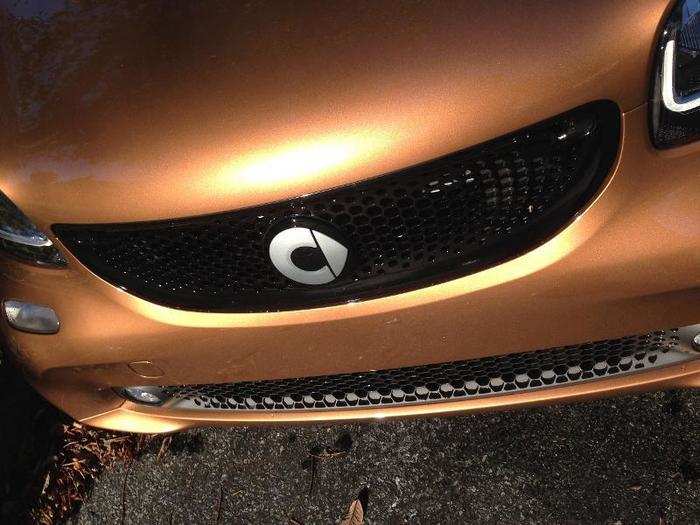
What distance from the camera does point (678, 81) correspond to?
1143 mm

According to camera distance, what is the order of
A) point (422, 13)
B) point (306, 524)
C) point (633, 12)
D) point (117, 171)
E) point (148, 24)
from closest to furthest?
point (633, 12), point (422, 13), point (117, 171), point (148, 24), point (306, 524)

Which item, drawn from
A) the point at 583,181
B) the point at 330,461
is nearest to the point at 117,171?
the point at 583,181

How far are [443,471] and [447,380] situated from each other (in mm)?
501

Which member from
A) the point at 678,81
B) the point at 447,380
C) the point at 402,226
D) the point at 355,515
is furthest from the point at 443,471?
the point at 678,81

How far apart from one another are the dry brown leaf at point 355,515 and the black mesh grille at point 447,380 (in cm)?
45

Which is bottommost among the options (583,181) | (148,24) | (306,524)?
(306,524)

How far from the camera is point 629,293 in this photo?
1.27 metres

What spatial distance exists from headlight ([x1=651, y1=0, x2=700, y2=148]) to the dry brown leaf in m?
1.44

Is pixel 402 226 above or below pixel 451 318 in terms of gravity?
above

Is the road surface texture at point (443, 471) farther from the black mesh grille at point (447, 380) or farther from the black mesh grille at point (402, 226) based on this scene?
the black mesh grille at point (402, 226)

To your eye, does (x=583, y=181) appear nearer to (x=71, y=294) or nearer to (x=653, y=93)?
(x=653, y=93)

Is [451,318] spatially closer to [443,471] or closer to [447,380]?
[447,380]

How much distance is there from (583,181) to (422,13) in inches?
16.8

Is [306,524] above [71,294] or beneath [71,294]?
beneath
